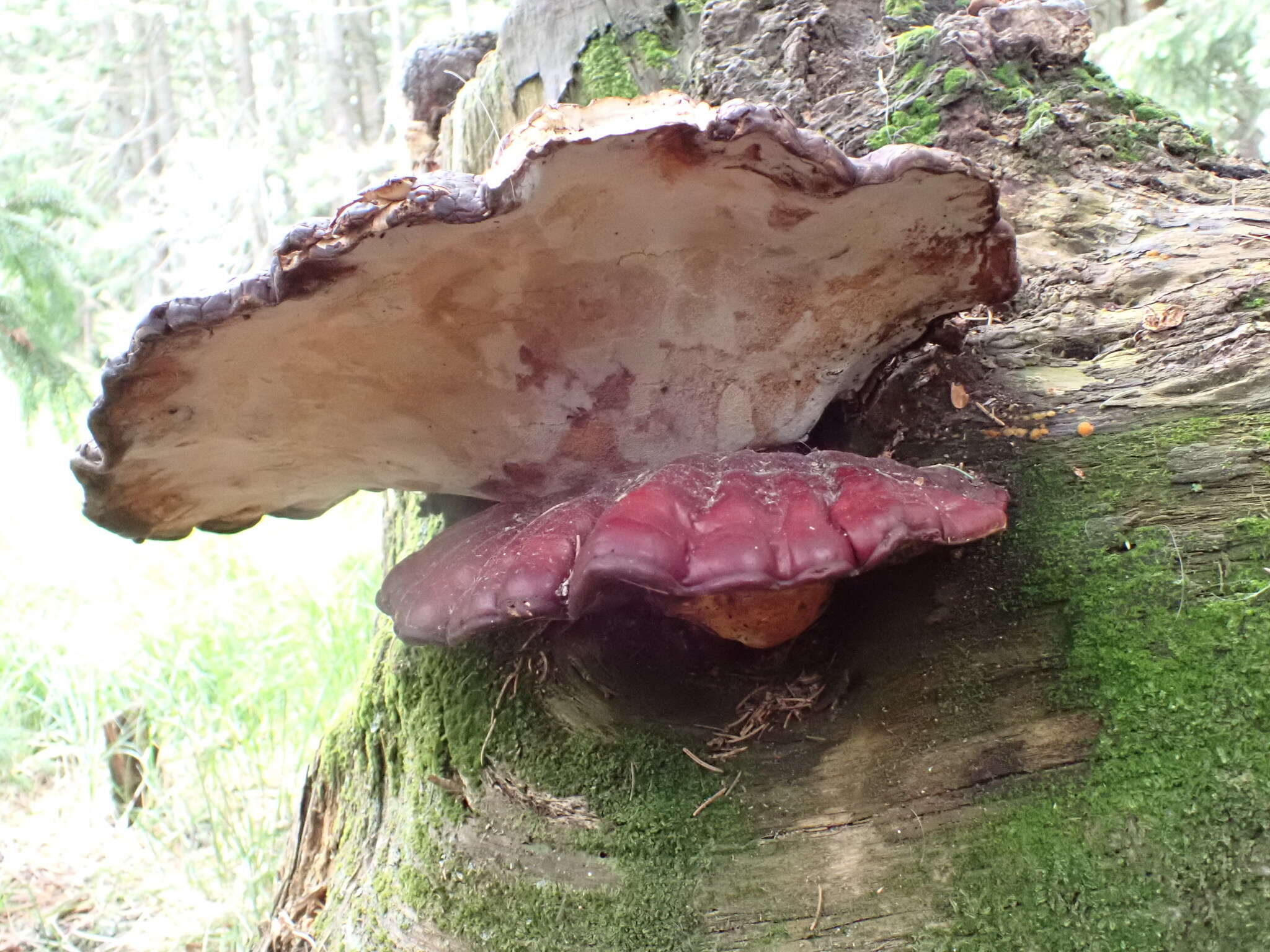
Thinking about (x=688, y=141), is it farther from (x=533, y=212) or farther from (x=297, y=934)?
(x=297, y=934)

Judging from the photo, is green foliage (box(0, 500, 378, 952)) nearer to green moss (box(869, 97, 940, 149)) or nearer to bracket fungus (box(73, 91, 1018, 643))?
bracket fungus (box(73, 91, 1018, 643))

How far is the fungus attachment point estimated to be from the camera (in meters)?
1.50

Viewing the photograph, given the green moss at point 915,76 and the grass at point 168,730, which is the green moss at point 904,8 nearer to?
the green moss at point 915,76

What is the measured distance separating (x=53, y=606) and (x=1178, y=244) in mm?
8194

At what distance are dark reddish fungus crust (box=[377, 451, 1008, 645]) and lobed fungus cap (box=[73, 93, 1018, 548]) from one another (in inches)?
10.4

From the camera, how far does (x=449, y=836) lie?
1929 mm

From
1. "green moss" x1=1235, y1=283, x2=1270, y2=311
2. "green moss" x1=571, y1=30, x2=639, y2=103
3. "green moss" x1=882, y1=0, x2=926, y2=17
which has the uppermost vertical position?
"green moss" x1=882, y1=0, x2=926, y2=17

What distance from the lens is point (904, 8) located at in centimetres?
260

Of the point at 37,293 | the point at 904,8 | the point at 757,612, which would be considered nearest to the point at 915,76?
the point at 904,8

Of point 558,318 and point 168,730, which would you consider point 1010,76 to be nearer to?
point 558,318

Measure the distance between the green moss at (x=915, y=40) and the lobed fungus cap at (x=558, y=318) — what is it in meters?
1.10

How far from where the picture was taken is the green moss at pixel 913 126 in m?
2.24

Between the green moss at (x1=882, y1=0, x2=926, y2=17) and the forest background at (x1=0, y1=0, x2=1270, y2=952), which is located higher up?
the green moss at (x1=882, y1=0, x2=926, y2=17)

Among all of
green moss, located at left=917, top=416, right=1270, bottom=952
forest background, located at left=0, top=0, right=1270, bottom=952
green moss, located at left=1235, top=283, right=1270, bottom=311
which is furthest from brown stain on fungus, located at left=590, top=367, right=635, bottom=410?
green moss, located at left=1235, top=283, right=1270, bottom=311
